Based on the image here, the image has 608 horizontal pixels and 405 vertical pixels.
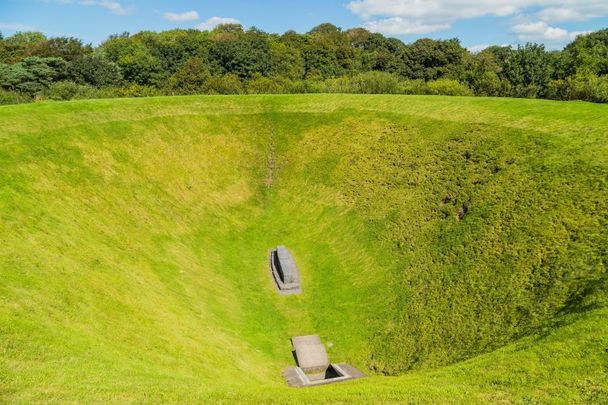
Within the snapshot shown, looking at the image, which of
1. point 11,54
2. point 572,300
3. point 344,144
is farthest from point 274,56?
point 572,300

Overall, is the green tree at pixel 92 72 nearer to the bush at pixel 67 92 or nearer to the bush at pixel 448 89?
the bush at pixel 67 92

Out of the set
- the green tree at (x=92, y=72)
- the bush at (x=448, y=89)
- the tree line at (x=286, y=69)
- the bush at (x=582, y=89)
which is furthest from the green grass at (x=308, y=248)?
the green tree at (x=92, y=72)

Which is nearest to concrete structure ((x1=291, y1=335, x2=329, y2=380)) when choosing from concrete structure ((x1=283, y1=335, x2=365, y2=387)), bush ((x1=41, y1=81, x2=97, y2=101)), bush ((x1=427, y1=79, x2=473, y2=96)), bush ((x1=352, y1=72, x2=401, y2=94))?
concrete structure ((x1=283, y1=335, x2=365, y2=387))

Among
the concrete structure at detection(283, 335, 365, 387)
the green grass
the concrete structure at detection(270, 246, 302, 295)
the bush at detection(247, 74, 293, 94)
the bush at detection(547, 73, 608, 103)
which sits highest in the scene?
the bush at detection(247, 74, 293, 94)

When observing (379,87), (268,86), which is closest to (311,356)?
(379,87)

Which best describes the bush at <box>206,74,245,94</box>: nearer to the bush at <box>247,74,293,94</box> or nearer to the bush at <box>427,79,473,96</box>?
the bush at <box>247,74,293,94</box>

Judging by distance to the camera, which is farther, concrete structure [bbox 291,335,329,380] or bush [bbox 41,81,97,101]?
bush [bbox 41,81,97,101]

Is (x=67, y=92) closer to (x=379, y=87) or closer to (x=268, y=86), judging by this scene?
(x=268, y=86)
